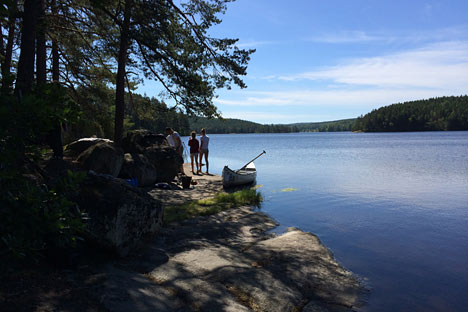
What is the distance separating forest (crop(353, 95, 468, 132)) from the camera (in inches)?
5595

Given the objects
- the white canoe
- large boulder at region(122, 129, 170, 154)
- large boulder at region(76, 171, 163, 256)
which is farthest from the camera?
the white canoe

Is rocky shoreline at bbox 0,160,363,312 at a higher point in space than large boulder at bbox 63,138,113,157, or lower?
lower

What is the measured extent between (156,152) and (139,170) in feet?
5.88

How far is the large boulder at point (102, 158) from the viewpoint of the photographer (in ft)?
34.8

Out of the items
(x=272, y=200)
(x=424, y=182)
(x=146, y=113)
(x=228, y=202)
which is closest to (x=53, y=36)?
(x=146, y=113)

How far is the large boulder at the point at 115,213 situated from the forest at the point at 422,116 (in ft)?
543

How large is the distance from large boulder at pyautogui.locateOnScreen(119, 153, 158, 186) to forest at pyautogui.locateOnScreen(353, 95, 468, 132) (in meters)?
160

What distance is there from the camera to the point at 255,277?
216 inches

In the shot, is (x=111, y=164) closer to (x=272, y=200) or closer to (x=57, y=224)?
(x=272, y=200)

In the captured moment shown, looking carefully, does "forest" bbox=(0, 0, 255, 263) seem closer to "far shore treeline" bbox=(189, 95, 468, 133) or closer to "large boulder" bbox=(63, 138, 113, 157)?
"large boulder" bbox=(63, 138, 113, 157)

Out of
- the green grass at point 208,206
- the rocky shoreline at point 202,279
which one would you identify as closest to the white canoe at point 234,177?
the green grass at point 208,206

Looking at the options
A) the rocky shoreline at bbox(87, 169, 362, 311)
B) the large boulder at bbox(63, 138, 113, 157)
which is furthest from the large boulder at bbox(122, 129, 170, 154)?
the rocky shoreline at bbox(87, 169, 362, 311)

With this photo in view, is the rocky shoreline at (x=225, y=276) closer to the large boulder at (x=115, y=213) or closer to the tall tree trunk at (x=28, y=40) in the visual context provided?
the large boulder at (x=115, y=213)

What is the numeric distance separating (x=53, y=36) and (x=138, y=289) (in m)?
13.9
